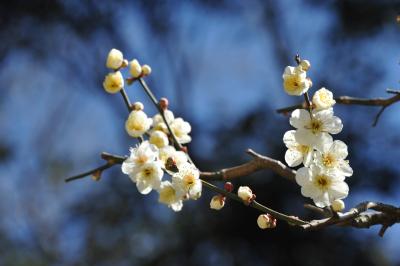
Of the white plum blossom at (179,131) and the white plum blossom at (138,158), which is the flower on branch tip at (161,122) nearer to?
the white plum blossom at (179,131)

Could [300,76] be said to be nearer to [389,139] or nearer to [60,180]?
[389,139]

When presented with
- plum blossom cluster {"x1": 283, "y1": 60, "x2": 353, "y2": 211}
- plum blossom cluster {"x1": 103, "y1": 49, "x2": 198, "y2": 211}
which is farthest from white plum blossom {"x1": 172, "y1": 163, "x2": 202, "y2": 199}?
plum blossom cluster {"x1": 283, "y1": 60, "x2": 353, "y2": 211}

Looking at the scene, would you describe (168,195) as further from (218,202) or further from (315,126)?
(315,126)

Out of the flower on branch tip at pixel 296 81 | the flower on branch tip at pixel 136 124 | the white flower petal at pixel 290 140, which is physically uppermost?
the flower on branch tip at pixel 296 81

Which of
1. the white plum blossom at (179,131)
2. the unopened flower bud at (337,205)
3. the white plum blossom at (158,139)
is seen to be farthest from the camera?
the white plum blossom at (179,131)

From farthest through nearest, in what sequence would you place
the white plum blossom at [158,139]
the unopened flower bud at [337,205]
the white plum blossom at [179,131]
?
the white plum blossom at [179,131] → the white plum blossom at [158,139] → the unopened flower bud at [337,205]

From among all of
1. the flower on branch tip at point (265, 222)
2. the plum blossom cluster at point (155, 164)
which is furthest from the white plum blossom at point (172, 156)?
the flower on branch tip at point (265, 222)

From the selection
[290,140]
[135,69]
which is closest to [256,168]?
[290,140]
